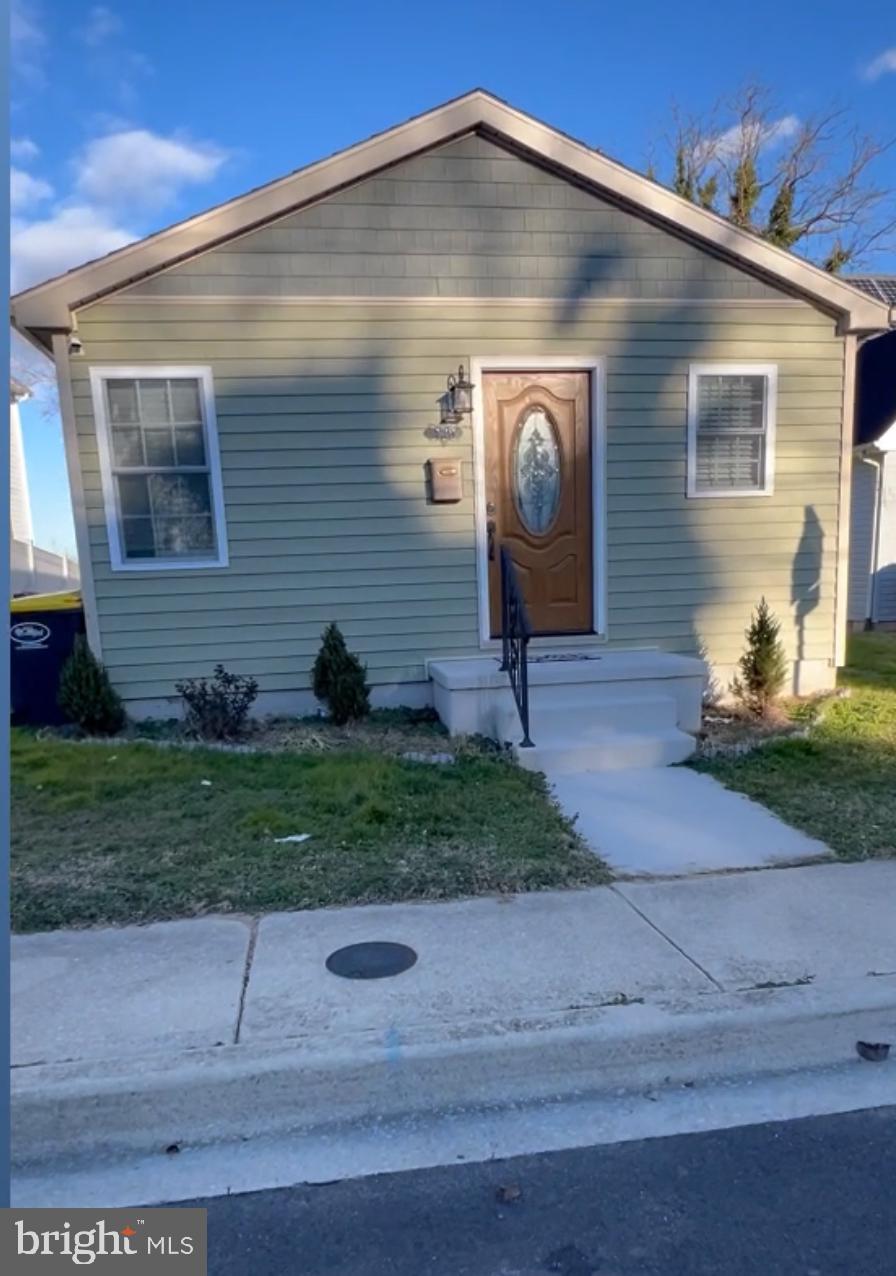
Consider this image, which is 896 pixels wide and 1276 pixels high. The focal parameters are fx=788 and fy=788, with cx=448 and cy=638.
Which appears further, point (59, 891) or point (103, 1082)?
point (59, 891)

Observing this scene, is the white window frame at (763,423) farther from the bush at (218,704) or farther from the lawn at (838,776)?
the bush at (218,704)

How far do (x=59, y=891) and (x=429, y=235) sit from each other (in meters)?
5.09

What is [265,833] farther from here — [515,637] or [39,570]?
[39,570]

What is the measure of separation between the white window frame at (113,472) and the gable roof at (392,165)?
47cm

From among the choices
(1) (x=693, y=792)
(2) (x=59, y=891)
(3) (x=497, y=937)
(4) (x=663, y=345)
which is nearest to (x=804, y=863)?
(1) (x=693, y=792)

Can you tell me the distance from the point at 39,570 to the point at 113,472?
39.5ft

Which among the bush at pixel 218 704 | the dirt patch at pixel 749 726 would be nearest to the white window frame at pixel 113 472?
the bush at pixel 218 704

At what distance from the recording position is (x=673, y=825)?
4.18m

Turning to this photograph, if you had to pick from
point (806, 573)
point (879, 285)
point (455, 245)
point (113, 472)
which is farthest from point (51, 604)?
point (879, 285)

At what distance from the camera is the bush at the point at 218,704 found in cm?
573

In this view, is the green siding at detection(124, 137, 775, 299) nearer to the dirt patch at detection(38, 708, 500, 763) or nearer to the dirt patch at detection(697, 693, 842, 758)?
the dirt patch at detection(38, 708, 500, 763)

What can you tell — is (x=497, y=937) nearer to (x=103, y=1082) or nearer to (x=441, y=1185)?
(x=441, y=1185)

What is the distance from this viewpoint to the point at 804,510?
22.0 ft

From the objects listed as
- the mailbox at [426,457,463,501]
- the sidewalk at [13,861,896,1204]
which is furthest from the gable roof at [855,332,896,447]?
the sidewalk at [13,861,896,1204]
